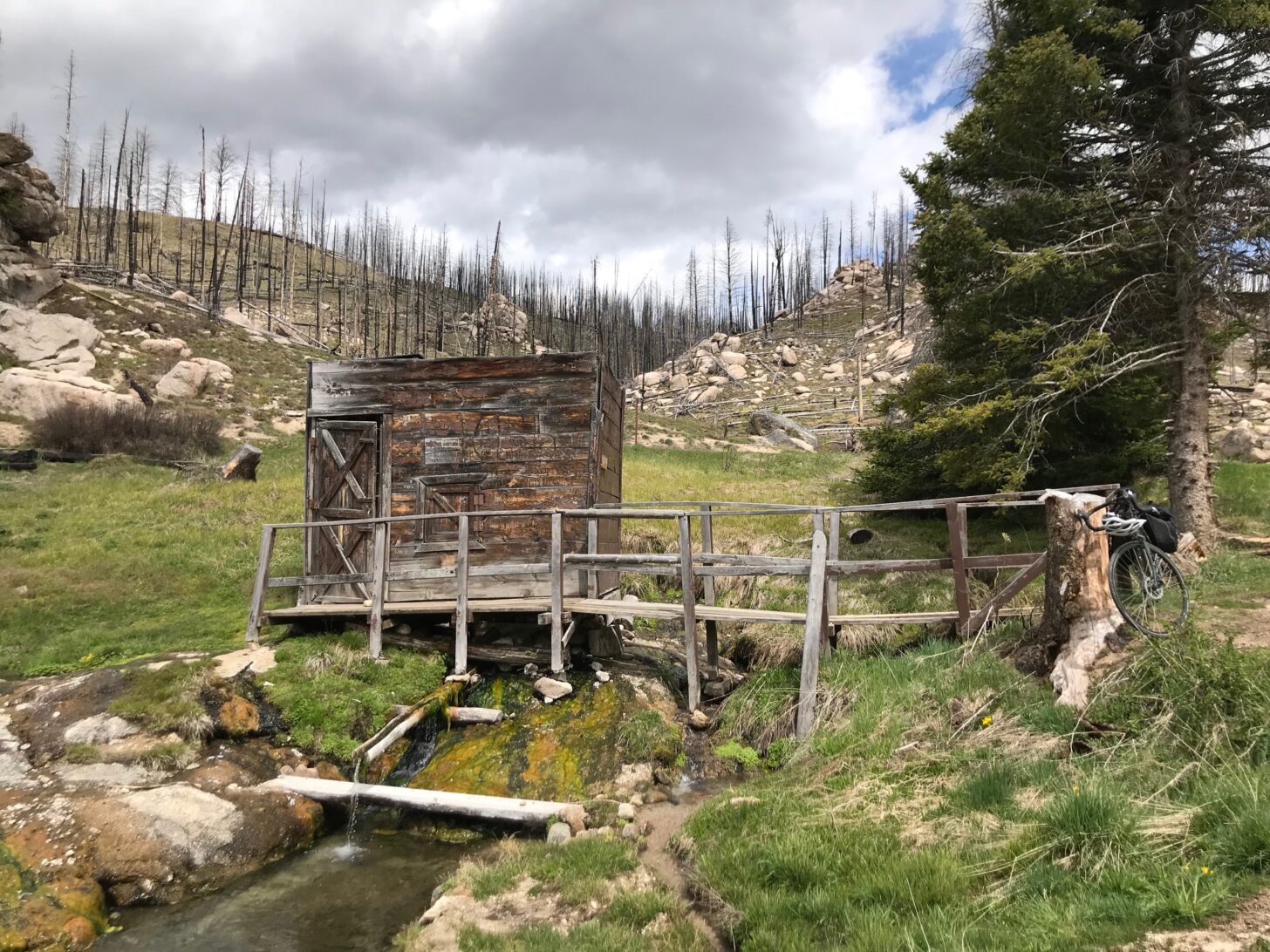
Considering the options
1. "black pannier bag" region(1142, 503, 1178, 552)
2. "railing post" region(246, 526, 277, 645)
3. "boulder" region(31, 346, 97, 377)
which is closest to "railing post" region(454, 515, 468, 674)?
"railing post" region(246, 526, 277, 645)

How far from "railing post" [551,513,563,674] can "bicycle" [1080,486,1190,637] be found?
21.0ft

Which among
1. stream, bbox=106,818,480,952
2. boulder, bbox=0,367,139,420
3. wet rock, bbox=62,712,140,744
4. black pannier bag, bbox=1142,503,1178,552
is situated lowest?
stream, bbox=106,818,480,952

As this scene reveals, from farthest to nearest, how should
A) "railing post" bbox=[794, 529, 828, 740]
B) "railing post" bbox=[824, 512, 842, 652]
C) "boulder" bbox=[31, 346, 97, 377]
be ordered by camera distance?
"boulder" bbox=[31, 346, 97, 377] < "railing post" bbox=[824, 512, 842, 652] < "railing post" bbox=[794, 529, 828, 740]

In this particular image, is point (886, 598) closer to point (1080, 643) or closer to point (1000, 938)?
point (1080, 643)

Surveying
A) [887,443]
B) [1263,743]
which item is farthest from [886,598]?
[1263,743]

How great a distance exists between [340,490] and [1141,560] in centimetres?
1154

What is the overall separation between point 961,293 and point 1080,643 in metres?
8.58

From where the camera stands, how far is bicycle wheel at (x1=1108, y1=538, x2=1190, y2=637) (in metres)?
6.41

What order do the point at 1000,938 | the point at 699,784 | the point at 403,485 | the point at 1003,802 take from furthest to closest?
the point at 403,485
the point at 699,784
the point at 1003,802
the point at 1000,938

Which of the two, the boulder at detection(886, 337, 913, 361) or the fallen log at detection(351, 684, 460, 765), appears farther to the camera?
the boulder at detection(886, 337, 913, 361)

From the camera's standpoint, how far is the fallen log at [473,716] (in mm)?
9273

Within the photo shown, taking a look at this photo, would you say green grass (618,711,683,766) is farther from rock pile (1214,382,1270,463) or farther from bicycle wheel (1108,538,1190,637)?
rock pile (1214,382,1270,463)

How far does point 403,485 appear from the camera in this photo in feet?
39.6

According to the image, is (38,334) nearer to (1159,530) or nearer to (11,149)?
(11,149)
